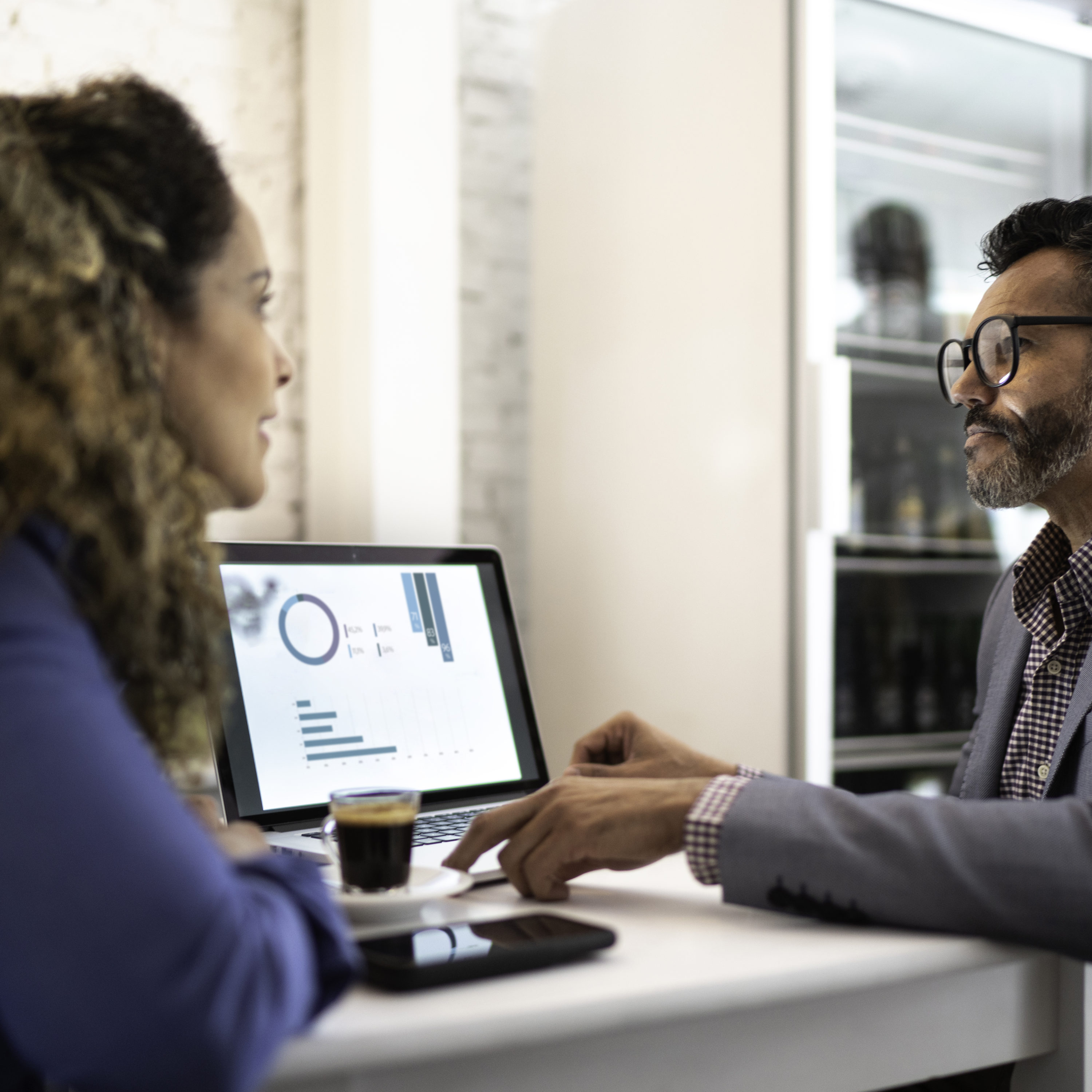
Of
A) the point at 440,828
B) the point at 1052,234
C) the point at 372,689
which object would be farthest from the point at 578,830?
the point at 1052,234

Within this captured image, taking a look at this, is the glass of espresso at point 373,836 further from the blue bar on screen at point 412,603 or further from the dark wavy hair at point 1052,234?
the dark wavy hair at point 1052,234

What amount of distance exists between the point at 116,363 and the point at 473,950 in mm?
462

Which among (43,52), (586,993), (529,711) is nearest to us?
(586,993)

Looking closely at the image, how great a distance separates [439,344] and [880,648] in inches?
52.3

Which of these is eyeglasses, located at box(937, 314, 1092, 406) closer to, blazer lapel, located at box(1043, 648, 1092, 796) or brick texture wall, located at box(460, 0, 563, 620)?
blazer lapel, located at box(1043, 648, 1092, 796)

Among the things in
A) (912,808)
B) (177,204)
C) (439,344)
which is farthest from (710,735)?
(177,204)

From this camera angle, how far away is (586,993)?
0.75 metres

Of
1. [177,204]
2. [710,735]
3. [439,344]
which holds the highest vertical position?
[439,344]

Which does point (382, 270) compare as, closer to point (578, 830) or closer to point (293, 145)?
point (293, 145)

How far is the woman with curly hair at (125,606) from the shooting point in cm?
59

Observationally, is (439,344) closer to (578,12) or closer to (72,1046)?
(578,12)

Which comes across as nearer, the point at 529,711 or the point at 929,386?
the point at 529,711

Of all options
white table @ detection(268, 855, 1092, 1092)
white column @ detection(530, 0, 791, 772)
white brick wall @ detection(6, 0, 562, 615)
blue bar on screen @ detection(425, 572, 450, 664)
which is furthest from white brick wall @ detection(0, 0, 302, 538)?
white table @ detection(268, 855, 1092, 1092)

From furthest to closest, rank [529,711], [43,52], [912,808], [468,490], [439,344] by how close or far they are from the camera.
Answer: [468,490] → [439,344] → [43,52] → [529,711] → [912,808]
